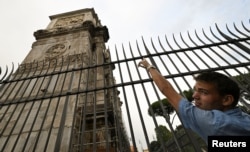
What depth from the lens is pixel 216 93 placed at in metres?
1.59

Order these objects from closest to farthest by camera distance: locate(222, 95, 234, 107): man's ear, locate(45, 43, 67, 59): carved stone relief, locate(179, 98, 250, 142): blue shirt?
locate(179, 98, 250, 142): blue shirt, locate(222, 95, 234, 107): man's ear, locate(45, 43, 67, 59): carved stone relief

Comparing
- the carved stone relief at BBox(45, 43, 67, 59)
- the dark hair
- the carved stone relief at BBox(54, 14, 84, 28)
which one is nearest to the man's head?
the dark hair

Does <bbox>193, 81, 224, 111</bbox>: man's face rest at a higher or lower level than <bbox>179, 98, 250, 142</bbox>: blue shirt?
higher

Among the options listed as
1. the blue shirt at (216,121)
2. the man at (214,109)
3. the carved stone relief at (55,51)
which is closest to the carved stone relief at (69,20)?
the carved stone relief at (55,51)


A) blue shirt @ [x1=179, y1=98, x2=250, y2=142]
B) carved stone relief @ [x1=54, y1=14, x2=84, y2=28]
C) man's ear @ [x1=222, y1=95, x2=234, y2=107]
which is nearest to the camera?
blue shirt @ [x1=179, y1=98, x2=250, y2=142]

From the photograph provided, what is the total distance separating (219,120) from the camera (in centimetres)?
134

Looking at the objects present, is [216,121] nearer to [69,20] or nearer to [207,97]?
[207,97]

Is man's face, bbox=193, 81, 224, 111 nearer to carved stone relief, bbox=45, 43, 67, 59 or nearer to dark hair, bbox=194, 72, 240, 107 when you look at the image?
dark hair, bbox=194, 72, 240, 107

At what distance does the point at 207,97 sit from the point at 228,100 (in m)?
0.14

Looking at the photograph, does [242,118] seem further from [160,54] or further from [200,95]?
[160,54]

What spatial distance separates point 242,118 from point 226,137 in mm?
266

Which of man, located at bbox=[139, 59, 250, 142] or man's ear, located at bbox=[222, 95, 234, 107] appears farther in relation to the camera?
man's ear, located at bbox=[222, 95, 234, 107]

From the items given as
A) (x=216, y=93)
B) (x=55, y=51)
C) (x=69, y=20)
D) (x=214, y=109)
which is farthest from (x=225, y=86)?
(x=69, y=20)

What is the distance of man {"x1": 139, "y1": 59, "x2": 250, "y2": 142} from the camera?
1326 mm
